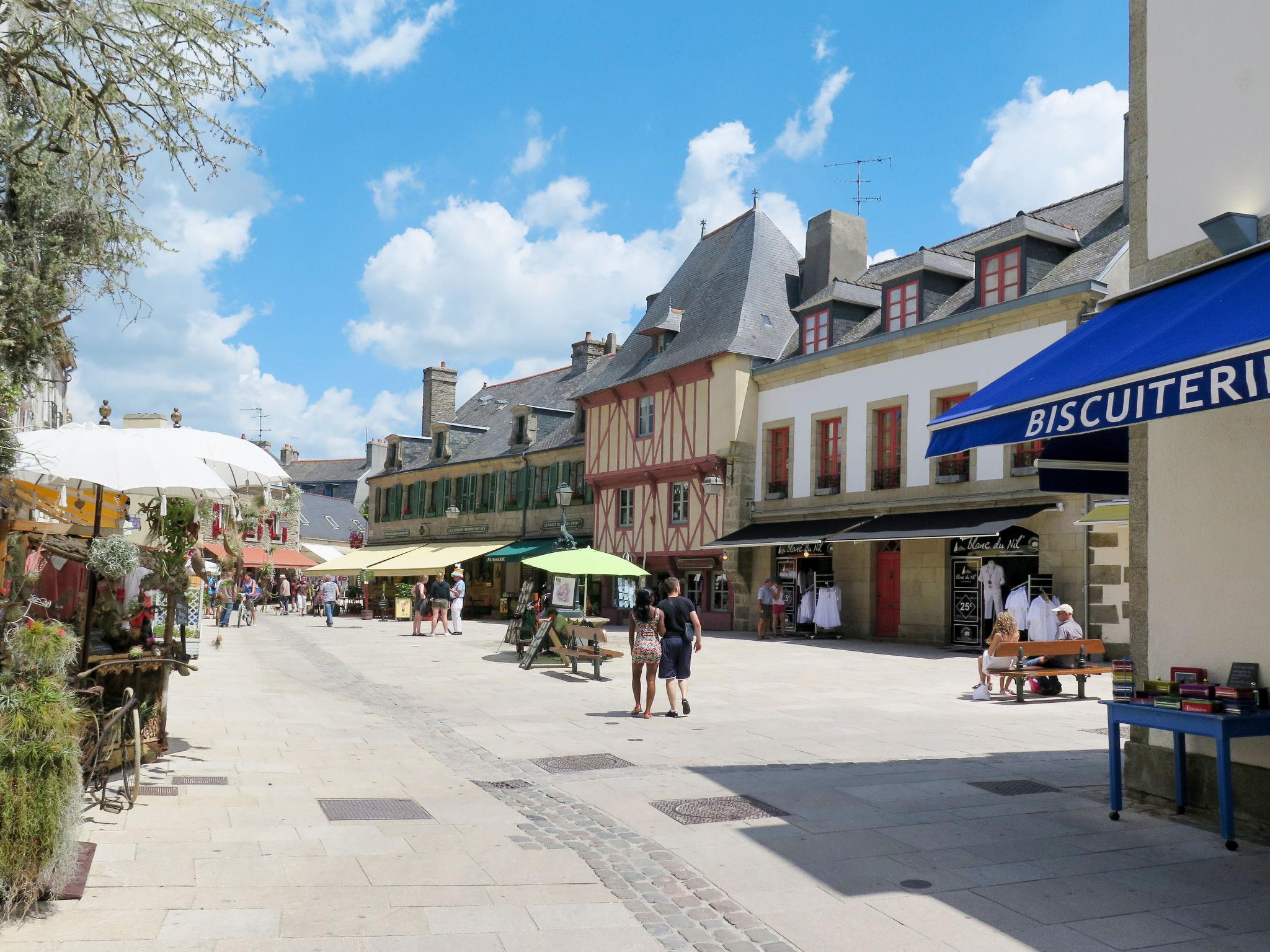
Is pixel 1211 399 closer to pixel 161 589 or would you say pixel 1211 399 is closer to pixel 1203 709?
pixel 1203 709

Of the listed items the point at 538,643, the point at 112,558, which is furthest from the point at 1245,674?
the point at 538,643

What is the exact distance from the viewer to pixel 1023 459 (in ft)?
64.2

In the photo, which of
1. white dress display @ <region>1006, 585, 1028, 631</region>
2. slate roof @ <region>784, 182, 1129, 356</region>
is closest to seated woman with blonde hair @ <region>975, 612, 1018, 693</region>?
white dress display @ <region>1006, 585, 1028, 631</region>

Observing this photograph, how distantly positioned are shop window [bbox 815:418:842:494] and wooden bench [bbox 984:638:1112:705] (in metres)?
10.6

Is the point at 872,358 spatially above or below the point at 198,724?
above

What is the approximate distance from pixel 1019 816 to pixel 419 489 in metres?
37.3

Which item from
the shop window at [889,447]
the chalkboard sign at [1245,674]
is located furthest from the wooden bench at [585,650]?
the chalkboard sign at [1245,674]

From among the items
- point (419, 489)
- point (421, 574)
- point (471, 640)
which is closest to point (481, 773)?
point (471, 640)

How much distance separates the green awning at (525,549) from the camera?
32469mm

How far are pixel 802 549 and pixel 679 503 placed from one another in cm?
477

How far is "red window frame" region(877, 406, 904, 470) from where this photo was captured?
2225cm

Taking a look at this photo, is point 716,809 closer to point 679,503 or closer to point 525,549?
point 679,503

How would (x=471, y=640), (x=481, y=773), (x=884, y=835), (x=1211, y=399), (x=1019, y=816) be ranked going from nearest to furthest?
1. (x=1211, y=399)
2. (x=884, y=835)
3. (x=1019, y=816)
4. (x=481, y=773)
5. (x=471, y=640)

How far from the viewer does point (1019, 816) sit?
20.9 feet
